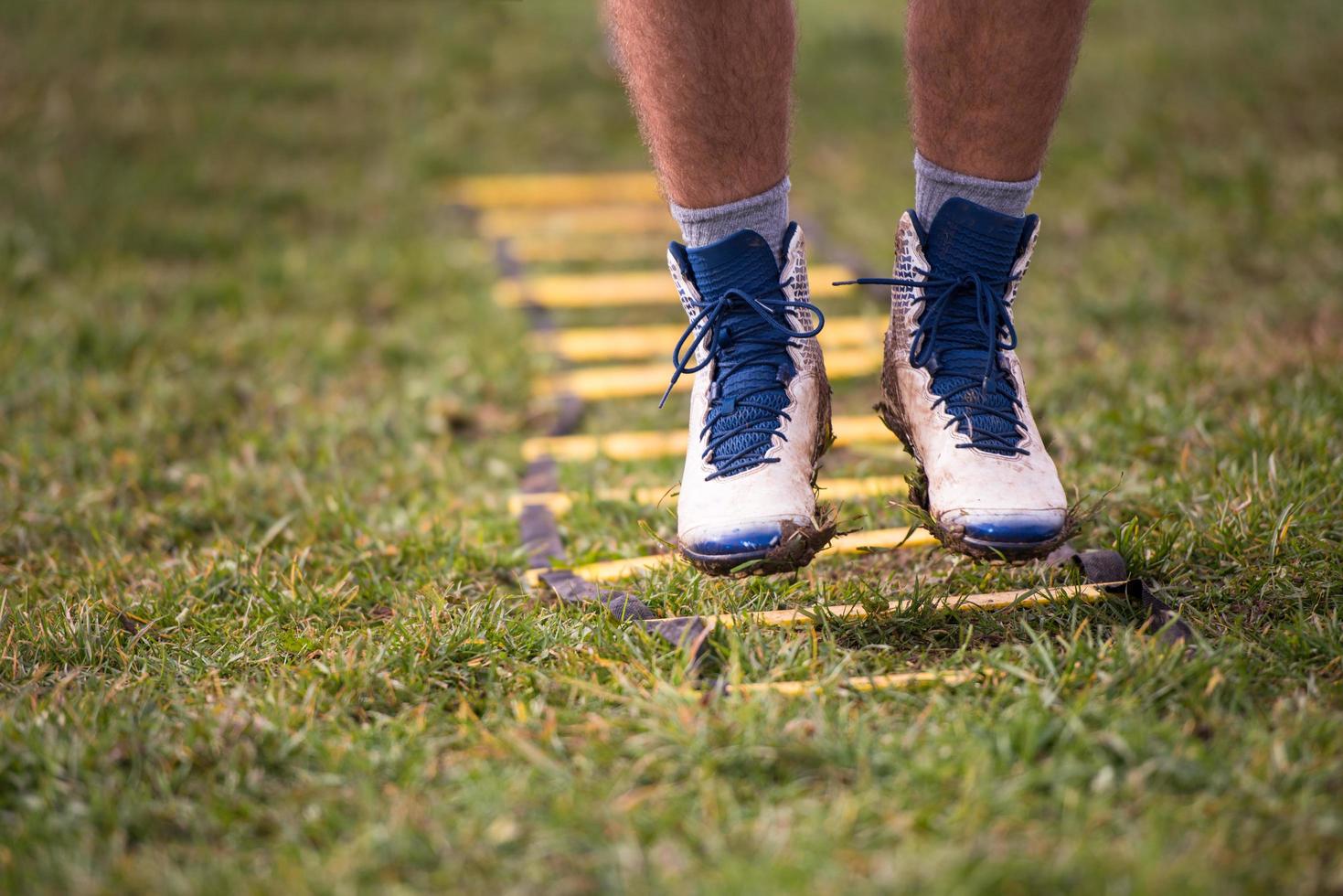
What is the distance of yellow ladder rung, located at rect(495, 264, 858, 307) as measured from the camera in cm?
373

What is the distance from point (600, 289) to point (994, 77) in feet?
7.21

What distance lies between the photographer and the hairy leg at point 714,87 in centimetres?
170

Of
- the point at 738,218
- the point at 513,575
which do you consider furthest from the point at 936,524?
the point at 513,575

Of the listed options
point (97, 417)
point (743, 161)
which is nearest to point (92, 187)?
point (97, 417)

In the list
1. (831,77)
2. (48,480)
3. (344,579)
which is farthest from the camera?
(831,77)

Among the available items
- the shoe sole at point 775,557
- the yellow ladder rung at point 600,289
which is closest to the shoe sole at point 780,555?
the shoe sole at point 775,557

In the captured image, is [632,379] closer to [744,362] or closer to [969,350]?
[744,362]

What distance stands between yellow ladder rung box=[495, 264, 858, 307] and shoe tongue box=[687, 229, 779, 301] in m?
1.86

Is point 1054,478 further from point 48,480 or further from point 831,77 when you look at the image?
point 831,77

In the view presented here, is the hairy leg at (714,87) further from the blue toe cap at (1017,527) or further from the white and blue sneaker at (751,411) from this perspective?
the blue toe cap at (1017,527)

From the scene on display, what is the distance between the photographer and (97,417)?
9.57ft

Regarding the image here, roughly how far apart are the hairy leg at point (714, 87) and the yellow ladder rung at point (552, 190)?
9.40ft

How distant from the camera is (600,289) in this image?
3775mm

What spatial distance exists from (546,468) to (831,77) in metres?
4.14
